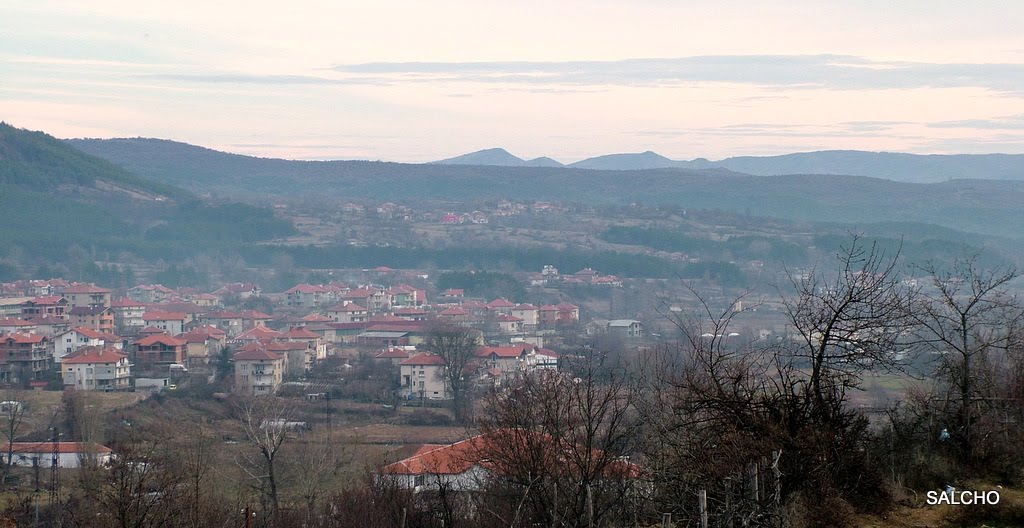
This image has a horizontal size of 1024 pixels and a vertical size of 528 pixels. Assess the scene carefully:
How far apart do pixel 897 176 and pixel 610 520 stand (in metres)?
188

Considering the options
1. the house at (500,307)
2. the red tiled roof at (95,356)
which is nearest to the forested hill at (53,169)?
the house at (500,307)

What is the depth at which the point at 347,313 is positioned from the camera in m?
58.4

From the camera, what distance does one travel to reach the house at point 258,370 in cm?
3803

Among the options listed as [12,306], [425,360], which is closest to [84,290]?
[12,306]

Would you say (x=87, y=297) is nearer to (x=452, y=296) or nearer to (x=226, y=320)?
(x=226, y=320)

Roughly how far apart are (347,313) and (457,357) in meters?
21.2

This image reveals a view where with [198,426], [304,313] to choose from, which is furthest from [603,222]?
[198,426]

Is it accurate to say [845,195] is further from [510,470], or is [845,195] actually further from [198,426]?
[510,470]

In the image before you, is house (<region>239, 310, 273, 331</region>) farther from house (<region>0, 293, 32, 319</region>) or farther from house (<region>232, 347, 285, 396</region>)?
house (<region>232, 347, 285, 396</region>)

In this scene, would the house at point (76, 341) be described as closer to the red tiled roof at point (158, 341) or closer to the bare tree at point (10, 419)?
the red tiled roof at point (158, 341)

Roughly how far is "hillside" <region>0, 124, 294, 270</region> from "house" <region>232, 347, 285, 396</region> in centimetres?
4228

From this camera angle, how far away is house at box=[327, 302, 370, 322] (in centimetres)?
5775

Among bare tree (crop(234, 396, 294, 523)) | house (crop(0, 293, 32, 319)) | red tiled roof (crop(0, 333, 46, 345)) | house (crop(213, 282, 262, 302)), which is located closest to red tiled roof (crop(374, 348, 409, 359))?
bare tree (crop(234, 396, 294, 523))

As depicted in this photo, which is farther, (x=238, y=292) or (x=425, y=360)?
(x=238, y=292)
